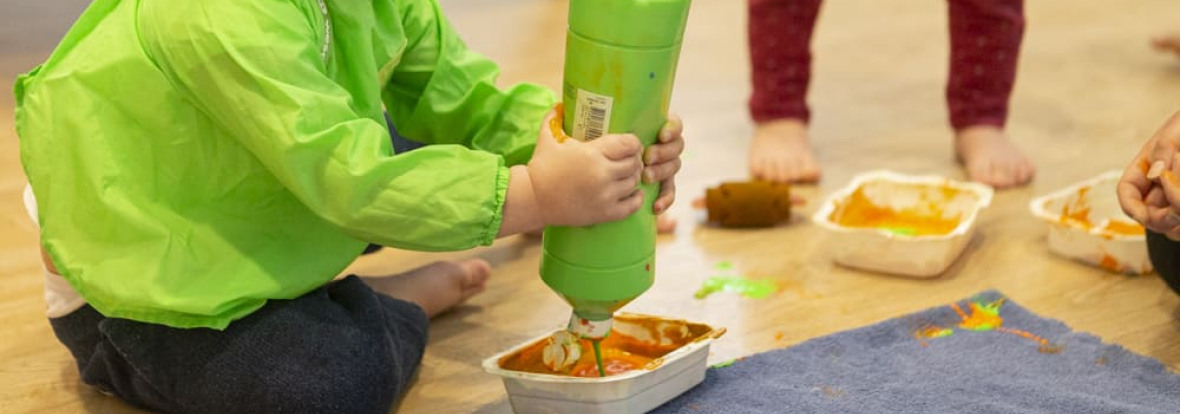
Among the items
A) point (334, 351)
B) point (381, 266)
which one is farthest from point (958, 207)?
point (334, 351)

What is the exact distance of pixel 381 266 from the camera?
127 cm

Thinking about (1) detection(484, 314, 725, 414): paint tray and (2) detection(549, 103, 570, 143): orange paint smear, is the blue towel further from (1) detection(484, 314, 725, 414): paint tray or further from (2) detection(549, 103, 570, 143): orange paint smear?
(2) detection(549, 103, 570, 143): orange paint smear

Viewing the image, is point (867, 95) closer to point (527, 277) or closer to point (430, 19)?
point (527, 277)

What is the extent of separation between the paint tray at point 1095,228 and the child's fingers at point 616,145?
0.58 m

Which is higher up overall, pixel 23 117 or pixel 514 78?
pixel 23 117

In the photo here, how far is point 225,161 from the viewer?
0.92 meters

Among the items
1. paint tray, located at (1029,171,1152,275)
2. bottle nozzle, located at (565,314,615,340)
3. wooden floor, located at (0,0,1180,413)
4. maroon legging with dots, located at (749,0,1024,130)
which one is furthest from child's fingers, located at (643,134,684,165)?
maroon legging with dots, located at (749,0,1024,130)

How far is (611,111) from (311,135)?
0.63 ft

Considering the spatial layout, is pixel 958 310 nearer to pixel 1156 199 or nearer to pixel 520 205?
pixel 1156 199

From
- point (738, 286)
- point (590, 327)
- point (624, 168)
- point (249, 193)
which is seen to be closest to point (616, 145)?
point (624, 168)

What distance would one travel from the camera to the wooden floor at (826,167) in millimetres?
1115

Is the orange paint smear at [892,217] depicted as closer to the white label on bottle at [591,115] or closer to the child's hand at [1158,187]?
the child's hand at [1158,187]

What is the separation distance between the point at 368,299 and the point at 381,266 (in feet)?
0.86

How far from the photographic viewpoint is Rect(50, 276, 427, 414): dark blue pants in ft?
3.05
